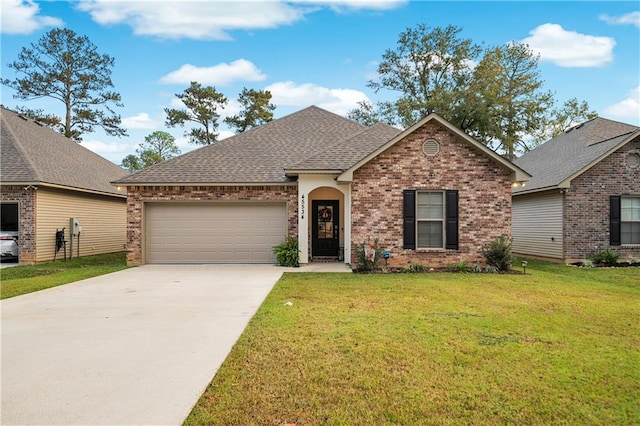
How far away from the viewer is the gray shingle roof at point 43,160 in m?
13.7

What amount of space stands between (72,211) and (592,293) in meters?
17.3

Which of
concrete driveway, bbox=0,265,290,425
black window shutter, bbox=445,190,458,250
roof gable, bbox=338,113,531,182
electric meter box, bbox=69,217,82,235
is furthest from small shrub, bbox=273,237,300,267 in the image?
electric meter box, bbox=69,217,82,235

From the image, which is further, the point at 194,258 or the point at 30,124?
the point at 30,124

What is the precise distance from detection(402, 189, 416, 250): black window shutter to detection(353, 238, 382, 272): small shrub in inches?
35.1

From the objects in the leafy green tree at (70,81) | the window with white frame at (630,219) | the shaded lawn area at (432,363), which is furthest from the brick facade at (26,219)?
the window with white frame at (630,219)

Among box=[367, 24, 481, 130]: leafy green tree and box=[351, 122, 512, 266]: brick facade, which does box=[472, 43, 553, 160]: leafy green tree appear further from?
box=[351, 122, 512, 266]: brick facade

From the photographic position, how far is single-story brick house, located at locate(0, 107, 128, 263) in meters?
13.6

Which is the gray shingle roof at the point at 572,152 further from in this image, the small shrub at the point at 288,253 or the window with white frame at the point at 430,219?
the small shrub at the point at 288,253

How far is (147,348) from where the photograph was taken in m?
4.71

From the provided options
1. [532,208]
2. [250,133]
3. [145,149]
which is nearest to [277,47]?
[250,133]

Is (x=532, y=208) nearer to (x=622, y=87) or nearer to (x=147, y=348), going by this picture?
(x=622, y=87)

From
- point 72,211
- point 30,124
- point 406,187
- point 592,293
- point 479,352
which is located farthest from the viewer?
point 30,124

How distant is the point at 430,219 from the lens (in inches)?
473

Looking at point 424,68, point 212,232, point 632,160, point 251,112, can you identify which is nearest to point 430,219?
point 212,232
